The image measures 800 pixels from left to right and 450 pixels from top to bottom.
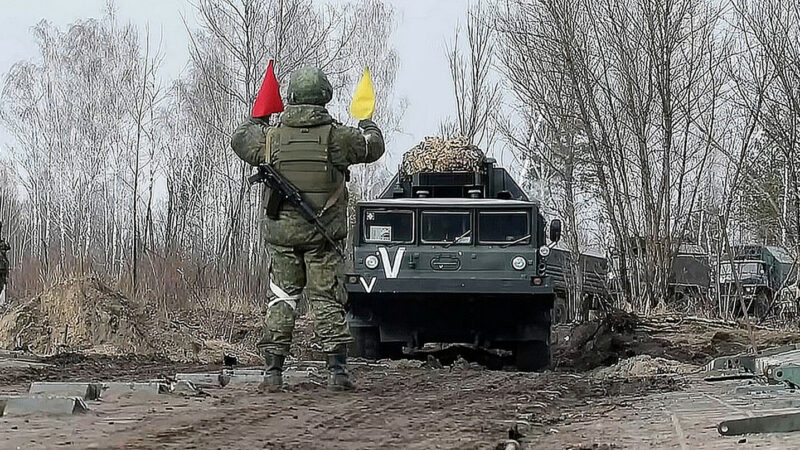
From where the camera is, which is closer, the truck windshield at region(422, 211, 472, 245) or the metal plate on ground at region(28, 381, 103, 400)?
the metal plate on ground at region(28, 381, 103, 400)

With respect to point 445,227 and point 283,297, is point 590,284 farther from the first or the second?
point 283,297

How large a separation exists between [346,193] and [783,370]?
2788mm

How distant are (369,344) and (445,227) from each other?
1.55 meters

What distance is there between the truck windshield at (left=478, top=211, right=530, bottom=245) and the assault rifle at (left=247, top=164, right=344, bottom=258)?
209 inches

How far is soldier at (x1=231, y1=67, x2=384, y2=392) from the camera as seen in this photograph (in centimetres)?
680

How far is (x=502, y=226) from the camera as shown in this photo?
12.0 metres

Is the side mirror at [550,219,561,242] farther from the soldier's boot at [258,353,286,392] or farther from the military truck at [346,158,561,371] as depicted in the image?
the soldier's boot at [258,353,286,392]

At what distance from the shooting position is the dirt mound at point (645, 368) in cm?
1002

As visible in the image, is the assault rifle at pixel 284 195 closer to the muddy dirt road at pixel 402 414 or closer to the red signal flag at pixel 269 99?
the red signal flag at pixel 269 99

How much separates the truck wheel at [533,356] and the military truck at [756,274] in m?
8.49

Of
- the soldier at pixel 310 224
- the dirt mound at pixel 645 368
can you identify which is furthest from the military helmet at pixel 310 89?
the dirt mound at pixel 645 368

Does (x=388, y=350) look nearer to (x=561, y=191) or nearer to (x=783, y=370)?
(x=783, y=370)

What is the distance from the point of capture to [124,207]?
37750mm

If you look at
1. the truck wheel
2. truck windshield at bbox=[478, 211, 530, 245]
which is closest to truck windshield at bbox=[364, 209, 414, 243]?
truck windshield at bbox=[478, 211, 530, 245]
